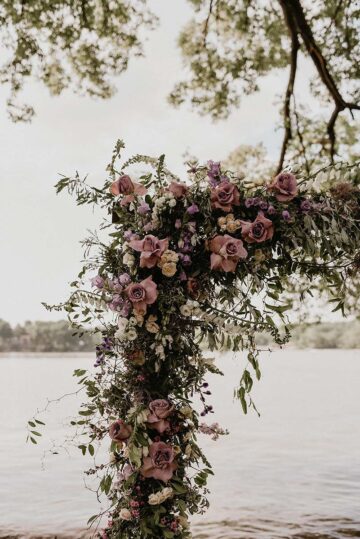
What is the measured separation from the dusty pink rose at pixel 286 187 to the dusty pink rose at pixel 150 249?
0.62 meters

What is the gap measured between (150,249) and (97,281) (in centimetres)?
31

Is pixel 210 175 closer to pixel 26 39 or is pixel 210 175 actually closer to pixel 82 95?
pixel 26 39

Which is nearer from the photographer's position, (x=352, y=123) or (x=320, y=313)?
(x=320, y=313)

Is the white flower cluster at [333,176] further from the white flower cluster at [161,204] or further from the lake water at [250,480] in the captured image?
the lake water at [250,480]

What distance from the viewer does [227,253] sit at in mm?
2982

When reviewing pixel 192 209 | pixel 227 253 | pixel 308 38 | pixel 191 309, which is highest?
pixel 308 38

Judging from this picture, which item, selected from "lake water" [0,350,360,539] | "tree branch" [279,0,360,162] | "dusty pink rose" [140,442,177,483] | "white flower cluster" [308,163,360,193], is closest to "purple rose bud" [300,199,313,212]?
"white flower cluster" [308,163,360,193]

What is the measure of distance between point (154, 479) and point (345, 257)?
148cm

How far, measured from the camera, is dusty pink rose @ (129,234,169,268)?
2988mm

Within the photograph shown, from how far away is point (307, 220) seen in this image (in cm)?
315

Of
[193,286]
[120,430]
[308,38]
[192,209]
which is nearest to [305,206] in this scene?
[192,209]

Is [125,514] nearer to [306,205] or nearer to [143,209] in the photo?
[143,209]

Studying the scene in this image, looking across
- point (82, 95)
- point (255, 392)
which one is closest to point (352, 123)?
point (82, 95)

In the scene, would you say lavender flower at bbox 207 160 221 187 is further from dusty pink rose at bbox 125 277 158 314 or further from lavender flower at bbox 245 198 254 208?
dusty pink rose at bbox 125 277 158 314
